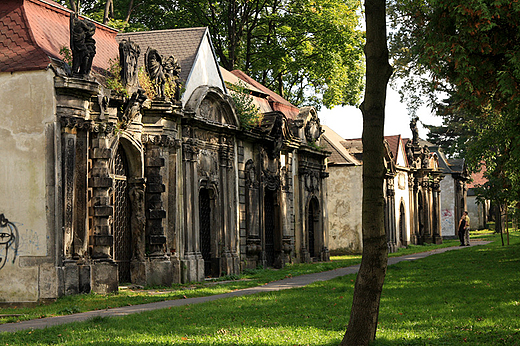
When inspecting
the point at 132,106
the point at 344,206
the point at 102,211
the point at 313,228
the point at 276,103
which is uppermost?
the point at 276,103

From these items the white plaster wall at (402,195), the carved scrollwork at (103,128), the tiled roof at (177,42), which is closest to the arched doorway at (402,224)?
the white plaster wall at (402,195)

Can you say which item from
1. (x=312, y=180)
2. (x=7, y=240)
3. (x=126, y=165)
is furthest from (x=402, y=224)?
(x=7, y=240)

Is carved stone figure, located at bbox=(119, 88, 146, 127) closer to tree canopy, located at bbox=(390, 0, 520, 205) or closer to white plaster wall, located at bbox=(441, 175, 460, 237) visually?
tree canopy, located at bbox=(390, 0, 520, 205)

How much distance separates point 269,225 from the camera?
86.7 feet

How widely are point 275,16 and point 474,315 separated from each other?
2661 centimetres

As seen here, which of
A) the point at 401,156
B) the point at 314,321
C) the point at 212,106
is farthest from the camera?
the point at 401,156

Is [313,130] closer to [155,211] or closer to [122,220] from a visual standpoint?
[155,211]

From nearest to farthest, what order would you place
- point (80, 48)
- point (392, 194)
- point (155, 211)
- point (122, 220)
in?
1. point (80, 48)
2. point (122, 220)
3. point (155, 211)
4. point (392, 194)

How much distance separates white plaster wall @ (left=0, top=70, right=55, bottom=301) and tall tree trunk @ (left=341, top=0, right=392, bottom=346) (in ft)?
28.9

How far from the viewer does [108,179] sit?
609 inches

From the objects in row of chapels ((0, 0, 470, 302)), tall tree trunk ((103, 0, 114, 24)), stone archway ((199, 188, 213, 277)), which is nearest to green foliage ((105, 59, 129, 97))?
row of chapels ((0, 0, 470, 302))

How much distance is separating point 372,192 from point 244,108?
16.1 meters

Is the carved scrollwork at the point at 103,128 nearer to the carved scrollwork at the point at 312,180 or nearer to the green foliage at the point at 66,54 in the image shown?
the green foliage at the point at 66,54

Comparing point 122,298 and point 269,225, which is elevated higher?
point 269,225
